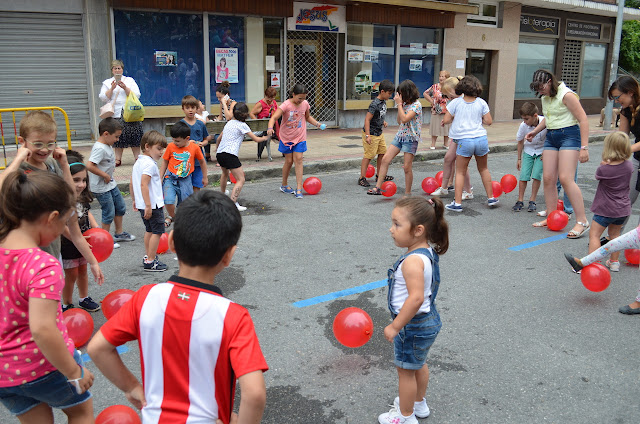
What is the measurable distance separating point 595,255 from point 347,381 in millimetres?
2599

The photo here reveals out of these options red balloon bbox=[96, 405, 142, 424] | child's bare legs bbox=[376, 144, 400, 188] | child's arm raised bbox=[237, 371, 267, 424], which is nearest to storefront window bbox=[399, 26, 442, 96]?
child's bare legs bbox=[376, 144, 400, 188]

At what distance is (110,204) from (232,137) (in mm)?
2140

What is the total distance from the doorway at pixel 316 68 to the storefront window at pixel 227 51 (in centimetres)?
152

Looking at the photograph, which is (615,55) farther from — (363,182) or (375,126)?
(363,182)

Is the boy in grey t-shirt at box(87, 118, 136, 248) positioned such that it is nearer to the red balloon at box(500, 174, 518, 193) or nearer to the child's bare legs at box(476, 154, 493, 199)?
the child's bare legs at box(476, 154, 493, 199)

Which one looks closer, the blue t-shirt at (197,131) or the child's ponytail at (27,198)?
the child's ponytail at (27,198)

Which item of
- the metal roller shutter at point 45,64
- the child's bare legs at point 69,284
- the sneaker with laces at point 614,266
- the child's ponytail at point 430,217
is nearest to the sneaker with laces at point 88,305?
the child's bare legs at point 69,284

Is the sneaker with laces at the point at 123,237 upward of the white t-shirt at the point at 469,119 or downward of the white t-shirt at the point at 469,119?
downward

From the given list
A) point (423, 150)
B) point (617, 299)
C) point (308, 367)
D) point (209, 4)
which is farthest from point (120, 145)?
point (617, 299)

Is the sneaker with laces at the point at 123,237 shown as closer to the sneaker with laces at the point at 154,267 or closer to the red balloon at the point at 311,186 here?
the sneaker with laces at the point at 154,267

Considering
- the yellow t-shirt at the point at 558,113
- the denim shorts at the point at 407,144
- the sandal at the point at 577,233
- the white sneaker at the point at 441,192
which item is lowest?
the sandal at the point at 577,233

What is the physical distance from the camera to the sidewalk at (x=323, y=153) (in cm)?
1020

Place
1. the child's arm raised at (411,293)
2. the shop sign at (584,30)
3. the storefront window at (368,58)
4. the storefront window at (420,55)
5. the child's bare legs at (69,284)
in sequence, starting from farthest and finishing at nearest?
the shop sign at (584,30)
the storefront window at (420,55)
the storefront window at (368,58)
the child's bare legs at (69,284)
the child's arm raised at (411,293)

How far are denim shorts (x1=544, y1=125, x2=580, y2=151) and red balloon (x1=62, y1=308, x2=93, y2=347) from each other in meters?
5.51
